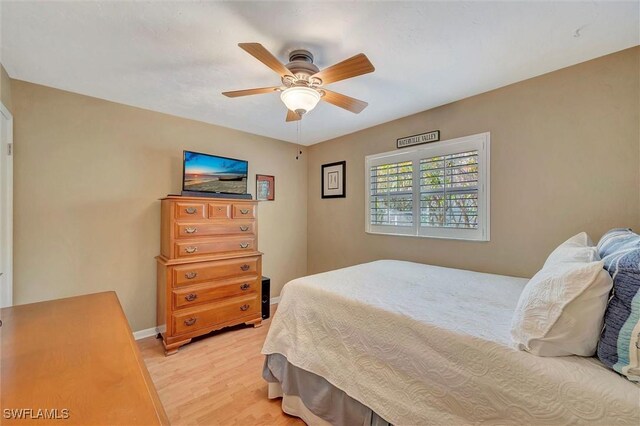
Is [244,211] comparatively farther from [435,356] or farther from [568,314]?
[568,314]

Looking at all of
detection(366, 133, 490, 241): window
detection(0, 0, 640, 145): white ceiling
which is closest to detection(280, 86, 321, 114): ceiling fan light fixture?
detection(0, 0, 640, 145): white ceiling

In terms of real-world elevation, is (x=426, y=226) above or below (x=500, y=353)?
above

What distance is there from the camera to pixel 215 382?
6.77ft

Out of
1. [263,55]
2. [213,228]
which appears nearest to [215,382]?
[213,228]

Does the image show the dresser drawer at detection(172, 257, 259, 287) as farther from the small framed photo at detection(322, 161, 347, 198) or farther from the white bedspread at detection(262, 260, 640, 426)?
the small framed photo at detection(322, 161, 347, 198)

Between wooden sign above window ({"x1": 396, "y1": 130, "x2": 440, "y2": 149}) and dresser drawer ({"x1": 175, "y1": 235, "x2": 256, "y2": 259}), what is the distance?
203 centimetres

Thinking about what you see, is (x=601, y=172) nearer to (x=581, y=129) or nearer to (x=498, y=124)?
(x=581, y=129)

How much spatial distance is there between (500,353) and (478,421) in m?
0.27

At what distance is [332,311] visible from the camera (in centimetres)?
163

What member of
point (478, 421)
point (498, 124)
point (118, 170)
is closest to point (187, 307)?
point (118, 170)

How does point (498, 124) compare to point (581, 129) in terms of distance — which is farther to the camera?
point (498, 124)

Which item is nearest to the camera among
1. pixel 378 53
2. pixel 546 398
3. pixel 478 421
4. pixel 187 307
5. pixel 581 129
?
pixel 546 398

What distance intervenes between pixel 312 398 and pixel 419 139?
255 centimetres

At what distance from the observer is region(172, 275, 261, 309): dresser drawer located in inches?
100
